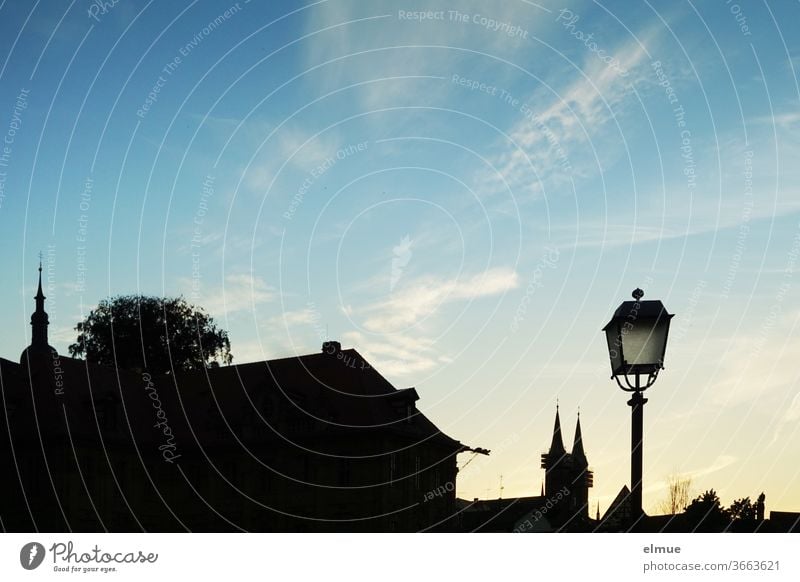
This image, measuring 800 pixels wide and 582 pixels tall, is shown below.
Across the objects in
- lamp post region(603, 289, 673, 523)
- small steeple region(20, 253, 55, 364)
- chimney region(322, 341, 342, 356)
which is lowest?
lamp post region(603, 289, 673, 523)

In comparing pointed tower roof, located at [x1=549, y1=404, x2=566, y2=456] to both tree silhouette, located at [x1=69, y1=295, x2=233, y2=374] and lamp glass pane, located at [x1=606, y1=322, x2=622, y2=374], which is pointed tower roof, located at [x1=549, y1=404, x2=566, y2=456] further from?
lamp glass pane, located at [x1=606, y1=322, x2=622, y2=374]

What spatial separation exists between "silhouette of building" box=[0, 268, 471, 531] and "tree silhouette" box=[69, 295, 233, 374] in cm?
107

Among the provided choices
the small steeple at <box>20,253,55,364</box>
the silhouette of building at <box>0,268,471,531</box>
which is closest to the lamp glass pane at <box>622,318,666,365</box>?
the silhouette of building at <box>0,268,471,531</box>

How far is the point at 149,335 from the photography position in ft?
145

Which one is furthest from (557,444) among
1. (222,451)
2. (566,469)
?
(222,451)

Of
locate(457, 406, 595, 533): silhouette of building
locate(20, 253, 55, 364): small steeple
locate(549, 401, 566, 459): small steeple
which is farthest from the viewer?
locate(549, 401, 566, 459): small steeple

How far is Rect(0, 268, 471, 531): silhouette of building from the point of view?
111 feet

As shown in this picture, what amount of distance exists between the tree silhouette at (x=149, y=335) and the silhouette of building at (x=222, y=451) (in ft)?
3.50

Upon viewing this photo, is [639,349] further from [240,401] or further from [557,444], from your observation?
[557,444]

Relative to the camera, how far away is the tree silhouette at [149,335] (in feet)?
143

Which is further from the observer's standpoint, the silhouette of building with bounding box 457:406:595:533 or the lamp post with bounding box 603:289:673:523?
the silhouette of building with bounding box 457:406:595:533

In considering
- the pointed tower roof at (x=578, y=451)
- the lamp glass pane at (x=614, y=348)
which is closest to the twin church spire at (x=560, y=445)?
the pointed tower roof at (x=578, y=451)
